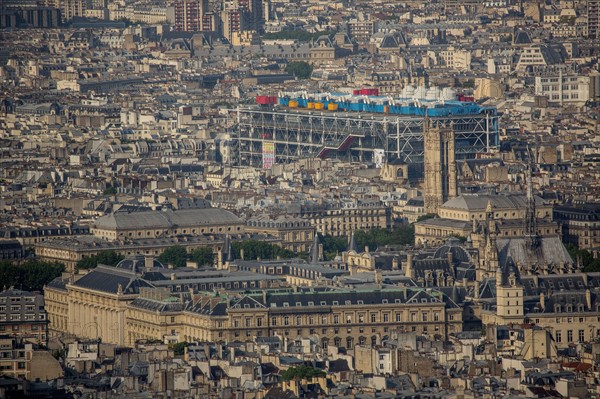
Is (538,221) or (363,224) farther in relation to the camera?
(363,224)

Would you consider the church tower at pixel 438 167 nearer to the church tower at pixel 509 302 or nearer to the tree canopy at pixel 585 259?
the tree canopy at pixel 585 259

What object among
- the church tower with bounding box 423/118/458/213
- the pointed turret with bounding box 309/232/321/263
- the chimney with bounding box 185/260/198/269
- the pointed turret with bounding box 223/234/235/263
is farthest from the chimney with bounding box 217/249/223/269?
the church tower with bounding box 423/118/458/213

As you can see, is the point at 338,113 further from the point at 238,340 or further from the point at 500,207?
the point at 238,340

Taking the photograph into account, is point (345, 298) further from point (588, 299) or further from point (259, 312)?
point (588, 299)

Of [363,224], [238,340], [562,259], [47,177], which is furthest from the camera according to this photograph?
[47,177]

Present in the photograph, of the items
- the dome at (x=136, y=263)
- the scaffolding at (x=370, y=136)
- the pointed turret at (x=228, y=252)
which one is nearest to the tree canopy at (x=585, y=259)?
the pointed turret at (x=228, y=252)

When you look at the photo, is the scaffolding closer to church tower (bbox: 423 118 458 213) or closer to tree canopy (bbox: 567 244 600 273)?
church tower (bbox: 423 118 458 213)

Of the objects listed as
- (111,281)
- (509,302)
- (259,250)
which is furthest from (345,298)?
(259,250)

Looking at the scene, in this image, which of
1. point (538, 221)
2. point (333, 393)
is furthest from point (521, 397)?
point (538, 221)

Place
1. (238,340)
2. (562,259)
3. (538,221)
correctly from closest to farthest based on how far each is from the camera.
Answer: (238,340)
(562,259)
(538,221)
